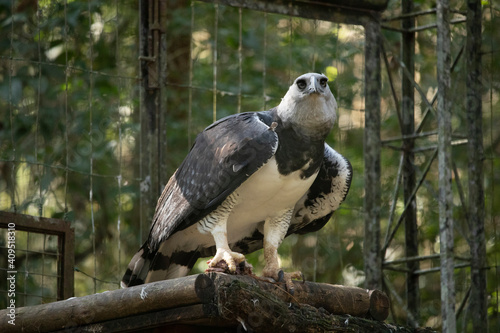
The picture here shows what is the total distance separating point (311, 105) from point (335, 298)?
3.28 feet

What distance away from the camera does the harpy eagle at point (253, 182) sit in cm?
416

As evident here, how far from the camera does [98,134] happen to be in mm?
8055

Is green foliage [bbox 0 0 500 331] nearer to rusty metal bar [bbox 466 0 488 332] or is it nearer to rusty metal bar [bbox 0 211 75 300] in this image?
rusty metal bar [bbox 466 0 488 332]

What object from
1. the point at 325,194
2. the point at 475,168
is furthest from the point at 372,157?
the point at 325,194

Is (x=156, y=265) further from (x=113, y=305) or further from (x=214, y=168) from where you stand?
(x=113, y=305)

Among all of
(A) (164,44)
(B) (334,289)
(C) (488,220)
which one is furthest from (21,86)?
(C) (488,220)

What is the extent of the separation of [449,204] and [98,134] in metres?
3.68

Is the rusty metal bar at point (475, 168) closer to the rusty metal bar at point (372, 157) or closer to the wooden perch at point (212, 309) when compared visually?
the rusty metal bar at point (372, 157)

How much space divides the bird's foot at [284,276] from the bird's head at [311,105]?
2.44 feet

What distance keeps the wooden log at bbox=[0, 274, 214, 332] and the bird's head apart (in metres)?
1.08

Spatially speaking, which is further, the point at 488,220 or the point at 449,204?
the point at 488,220

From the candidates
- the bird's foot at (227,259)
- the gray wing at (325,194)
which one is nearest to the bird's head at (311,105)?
the gray wing at (325,194)

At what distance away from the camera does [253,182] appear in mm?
4285

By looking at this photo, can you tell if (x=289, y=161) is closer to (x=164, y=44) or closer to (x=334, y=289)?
(x=334, y=289)
